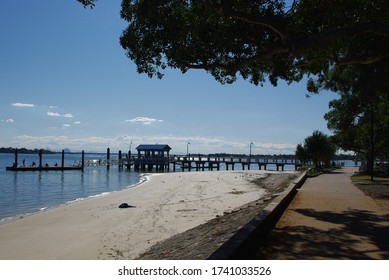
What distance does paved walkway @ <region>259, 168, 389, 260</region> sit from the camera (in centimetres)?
637

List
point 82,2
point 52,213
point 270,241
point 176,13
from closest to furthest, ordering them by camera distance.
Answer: point 270,241 < point 82,2 < point 176,13 < point 52,213

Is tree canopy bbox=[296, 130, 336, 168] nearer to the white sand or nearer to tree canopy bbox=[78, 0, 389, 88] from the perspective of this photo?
the white sand

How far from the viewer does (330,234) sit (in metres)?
7.95

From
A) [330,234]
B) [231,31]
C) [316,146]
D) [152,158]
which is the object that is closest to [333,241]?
[330,234]

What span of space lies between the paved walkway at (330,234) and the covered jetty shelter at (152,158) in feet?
215

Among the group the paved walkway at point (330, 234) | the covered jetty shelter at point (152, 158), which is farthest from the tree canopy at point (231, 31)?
the covered jetty shelter at point (152, 158)

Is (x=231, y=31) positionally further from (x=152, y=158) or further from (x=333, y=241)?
(x=152, y=158)

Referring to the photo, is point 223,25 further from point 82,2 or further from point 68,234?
point 68,234

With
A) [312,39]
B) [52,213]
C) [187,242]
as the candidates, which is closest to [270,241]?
[187,242]

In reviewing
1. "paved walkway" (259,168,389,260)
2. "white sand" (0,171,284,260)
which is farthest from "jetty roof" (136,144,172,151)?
"paved walkway" (259,168,389,260)

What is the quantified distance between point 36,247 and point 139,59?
23.6ft

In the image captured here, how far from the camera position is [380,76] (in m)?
15.3

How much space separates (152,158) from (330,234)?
71.0 metres

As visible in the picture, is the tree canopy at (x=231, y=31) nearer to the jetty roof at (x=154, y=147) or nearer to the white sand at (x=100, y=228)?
the white sand at (x=100, y=228)
